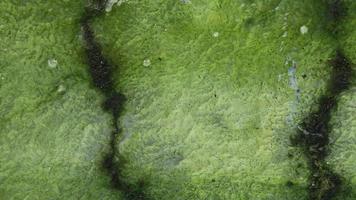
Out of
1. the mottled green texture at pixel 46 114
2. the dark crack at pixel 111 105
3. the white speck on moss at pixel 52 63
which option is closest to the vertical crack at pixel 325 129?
the dark crack at pixel 111 105

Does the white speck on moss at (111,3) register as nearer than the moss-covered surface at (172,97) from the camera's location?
No

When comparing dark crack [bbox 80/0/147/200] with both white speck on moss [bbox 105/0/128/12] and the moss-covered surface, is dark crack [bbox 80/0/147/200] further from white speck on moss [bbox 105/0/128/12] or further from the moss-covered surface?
white speck on moss [bbox 105/0/128/12]

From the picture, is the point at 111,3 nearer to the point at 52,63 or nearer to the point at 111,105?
the point at 52,63

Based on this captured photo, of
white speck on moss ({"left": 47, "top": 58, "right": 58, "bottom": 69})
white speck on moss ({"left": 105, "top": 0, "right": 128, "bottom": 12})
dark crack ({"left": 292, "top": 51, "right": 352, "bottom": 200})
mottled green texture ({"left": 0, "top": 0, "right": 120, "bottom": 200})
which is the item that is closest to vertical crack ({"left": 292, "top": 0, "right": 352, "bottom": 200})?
dark crack ({"left": 292, "top": 51, "right": 352, "bottom": 200})

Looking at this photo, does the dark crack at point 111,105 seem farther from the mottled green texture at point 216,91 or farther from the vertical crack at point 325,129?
the vertical crack at point 325,129

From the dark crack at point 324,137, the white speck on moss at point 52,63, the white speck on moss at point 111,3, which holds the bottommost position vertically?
the dark crack at point 324,137


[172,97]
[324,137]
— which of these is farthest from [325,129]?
[172,97]

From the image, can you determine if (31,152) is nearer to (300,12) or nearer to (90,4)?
(90,4)
